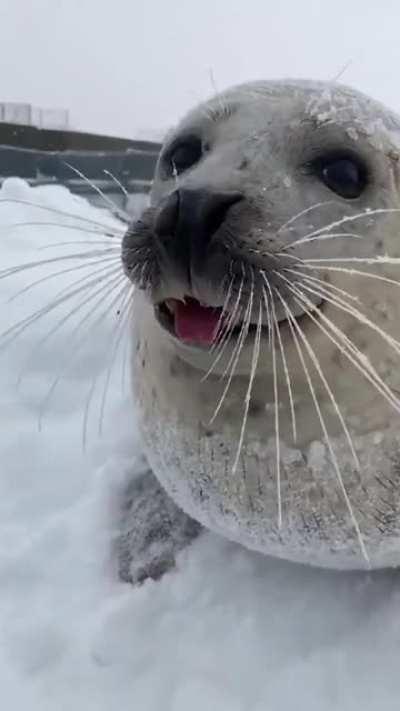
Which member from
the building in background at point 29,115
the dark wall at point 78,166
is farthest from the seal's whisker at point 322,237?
the building in background at point 29,115

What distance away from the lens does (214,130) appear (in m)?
1.79

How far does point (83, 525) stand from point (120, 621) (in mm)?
443

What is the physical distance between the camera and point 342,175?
65.7 inches

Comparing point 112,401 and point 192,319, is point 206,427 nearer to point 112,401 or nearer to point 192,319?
point 192,319

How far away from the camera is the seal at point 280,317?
1.49m

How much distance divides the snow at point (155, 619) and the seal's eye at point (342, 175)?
93cm

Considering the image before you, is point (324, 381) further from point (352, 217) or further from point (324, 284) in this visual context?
point (352, 217)

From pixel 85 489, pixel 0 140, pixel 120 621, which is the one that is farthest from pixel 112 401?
pixel 0 140

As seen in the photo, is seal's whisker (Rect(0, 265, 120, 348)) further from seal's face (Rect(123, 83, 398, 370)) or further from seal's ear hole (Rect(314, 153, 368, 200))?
seal's ear hole (Rect(314, 153, 368, 200))

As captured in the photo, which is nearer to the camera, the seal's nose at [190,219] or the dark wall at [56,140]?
the seal's nose at [190,219]

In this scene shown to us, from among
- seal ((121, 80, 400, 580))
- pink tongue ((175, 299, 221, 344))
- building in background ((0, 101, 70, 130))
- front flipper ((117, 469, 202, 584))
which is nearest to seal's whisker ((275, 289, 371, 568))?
seal ((121, 80, 400, 580))

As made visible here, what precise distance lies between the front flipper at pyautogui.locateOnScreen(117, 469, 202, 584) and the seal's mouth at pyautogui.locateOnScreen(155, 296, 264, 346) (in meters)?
0.85

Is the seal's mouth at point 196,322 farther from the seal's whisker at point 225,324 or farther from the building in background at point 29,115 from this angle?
the building in background at point 29,115

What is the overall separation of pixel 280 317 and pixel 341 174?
13.1 inches
